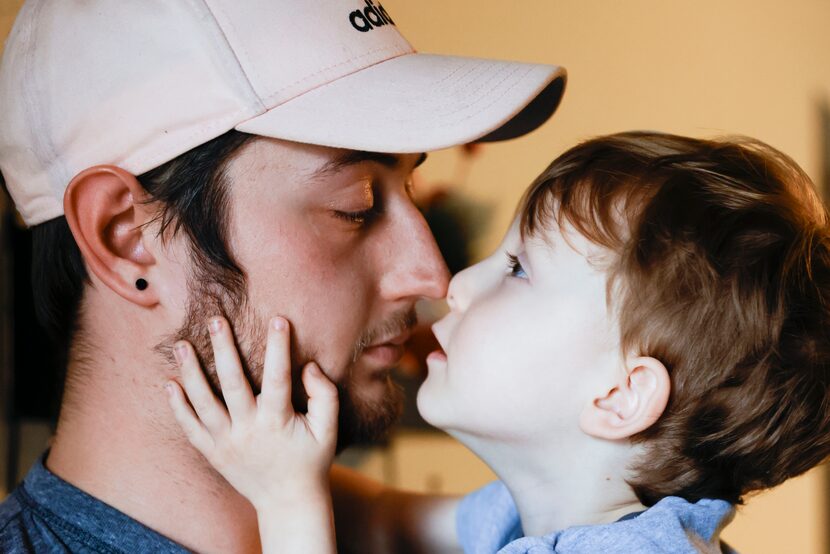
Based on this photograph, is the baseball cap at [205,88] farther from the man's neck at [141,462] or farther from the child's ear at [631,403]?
the child's ear at [631,403]

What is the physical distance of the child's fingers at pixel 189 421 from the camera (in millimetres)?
1210

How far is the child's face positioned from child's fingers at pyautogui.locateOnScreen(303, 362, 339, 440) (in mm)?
155

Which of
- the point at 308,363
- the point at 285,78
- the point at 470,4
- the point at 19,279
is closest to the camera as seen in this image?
the point at 285,78

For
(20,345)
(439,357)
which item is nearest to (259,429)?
(439,357)

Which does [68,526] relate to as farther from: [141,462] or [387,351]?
[387,351]

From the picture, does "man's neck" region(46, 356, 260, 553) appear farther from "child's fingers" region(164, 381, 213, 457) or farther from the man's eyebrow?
the man's eyebrow

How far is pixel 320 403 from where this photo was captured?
4.04 feet

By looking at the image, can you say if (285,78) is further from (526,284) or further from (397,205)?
(526,284)

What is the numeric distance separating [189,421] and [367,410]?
0.27 meters

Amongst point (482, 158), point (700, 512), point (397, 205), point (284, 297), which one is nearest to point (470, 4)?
point (482, 158)

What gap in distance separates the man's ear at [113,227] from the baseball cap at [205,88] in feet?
0.09

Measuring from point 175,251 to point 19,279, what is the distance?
826 mm

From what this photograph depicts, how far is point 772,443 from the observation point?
47.3 inches

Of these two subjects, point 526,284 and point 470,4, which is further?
point 470,4
